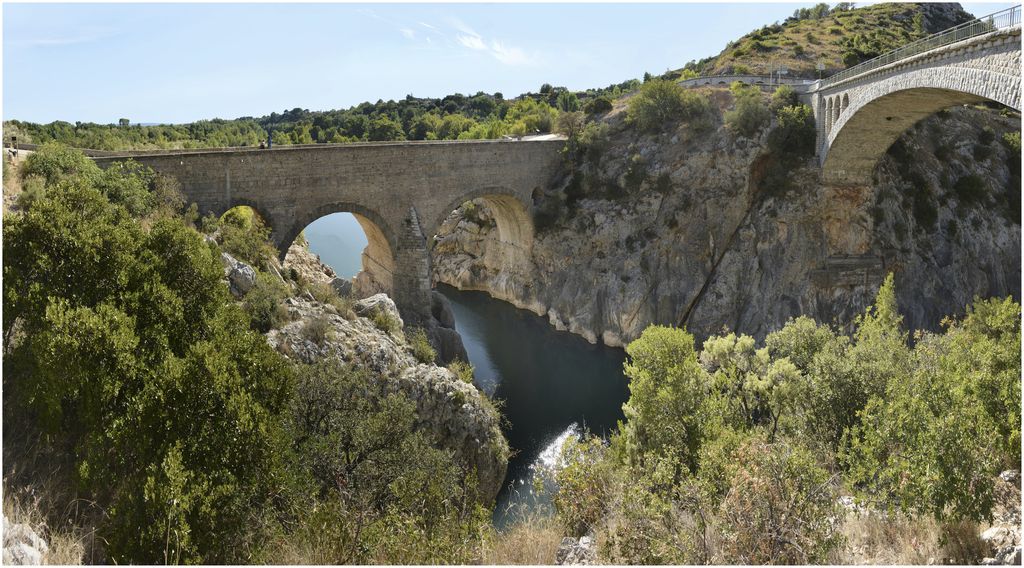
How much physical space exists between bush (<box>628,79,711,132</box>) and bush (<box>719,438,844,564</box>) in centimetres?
2557

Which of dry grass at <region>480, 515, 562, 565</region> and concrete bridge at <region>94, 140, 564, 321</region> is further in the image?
concrete bridge at <region>94, 140, 564, 321</region>

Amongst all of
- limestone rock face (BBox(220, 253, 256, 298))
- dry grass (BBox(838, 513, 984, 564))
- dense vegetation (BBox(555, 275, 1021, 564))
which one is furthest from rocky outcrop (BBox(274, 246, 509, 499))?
dry grass (BBox(838, 513, 984, 564))

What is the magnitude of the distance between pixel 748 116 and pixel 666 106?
12.8 ft

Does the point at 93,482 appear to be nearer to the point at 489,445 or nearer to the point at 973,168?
the point at 489,445

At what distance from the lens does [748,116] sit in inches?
1155

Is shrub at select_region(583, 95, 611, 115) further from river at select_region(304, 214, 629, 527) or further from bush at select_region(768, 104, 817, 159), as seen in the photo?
river at select_region(304, 214, 629, 527)

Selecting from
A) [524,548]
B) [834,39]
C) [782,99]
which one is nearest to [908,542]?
[524,548]

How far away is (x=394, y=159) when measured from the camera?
2422cm

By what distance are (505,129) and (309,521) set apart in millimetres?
34403

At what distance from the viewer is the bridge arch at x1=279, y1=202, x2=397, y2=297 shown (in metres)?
21.5

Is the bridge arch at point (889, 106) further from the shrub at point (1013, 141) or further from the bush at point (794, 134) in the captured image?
the shrub at point (1013, 141)

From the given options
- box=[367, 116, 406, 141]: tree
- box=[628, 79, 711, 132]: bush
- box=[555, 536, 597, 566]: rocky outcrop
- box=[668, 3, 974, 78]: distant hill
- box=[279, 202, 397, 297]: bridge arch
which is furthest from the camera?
box=[367, 116, 406, 141]: tree

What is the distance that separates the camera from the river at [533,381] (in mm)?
19297

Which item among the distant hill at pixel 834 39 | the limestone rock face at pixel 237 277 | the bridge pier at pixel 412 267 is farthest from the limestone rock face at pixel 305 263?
the distant hill at pixel 834 39
